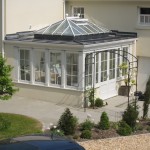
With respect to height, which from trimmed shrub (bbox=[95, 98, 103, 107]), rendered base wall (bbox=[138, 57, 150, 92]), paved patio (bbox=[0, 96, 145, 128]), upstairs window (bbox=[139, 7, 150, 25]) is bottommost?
paved patio (bbox=[0, 96, 145, 128])

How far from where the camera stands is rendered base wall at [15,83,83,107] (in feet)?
68.4

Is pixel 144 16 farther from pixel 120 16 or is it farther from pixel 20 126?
pixel 20 126

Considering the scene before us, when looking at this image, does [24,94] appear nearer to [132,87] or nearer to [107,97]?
[107,97]

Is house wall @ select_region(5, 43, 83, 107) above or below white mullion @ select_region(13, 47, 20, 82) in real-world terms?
below

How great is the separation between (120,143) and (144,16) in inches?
483

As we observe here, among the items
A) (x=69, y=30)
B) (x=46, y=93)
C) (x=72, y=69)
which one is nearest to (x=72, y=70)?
(x=72, y=69)

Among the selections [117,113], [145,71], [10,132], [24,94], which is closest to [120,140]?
Answer: [10,132]

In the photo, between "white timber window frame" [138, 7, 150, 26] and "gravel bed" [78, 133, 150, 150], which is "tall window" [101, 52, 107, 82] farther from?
"gravel bed" [78, 133, 150, 150]

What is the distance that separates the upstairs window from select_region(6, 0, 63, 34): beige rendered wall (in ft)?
15.6

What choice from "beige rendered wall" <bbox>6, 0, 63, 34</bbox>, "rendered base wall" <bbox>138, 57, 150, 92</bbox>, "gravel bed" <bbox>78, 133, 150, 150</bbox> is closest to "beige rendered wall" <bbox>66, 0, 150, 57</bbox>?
"rendered base wall" <bbox>138, 57, 150, 92</bbox>

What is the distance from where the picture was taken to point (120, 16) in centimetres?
2523

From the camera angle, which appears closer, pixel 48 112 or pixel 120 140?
pixel 120 140

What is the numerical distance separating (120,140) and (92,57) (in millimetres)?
7588

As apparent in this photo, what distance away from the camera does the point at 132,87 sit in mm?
24422
